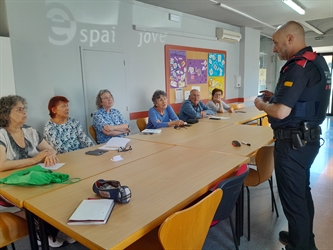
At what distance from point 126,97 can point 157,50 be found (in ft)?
3.75

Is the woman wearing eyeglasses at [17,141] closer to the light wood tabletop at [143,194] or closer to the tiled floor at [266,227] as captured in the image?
the light wood tabletop at [143,194]

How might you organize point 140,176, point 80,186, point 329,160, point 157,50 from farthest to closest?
point 157,50 → point 329,160 → point 140,176 → point 80,186

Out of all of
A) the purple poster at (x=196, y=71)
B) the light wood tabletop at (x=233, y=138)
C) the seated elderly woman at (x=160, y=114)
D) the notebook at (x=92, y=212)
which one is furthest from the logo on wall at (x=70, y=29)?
the notebook at (x=92, y=212)

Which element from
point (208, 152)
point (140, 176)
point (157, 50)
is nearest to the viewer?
point (140, 176)

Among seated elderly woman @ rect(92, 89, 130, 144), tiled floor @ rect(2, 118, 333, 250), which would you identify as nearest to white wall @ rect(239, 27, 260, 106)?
tiled floor @ rect(2, 118, 333, 250)

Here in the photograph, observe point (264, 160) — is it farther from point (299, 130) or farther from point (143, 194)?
point (143, 194)

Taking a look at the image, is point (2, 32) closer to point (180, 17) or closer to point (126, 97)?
point (126, 97)

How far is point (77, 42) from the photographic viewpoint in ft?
11.5

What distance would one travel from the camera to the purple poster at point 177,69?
16.4ft

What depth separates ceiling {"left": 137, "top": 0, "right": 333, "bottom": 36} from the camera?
14.6 feet

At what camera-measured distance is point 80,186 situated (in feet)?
4.98

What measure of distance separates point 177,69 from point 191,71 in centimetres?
46

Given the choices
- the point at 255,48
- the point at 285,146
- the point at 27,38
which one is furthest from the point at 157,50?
the point at 255,48

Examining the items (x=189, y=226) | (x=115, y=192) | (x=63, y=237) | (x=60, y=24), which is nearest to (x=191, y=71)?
(x=60, y=24)
